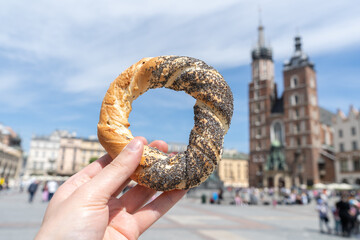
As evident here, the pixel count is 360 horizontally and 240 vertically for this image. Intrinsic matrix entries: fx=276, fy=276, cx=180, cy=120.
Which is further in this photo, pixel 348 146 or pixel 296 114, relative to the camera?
pixel 296 114

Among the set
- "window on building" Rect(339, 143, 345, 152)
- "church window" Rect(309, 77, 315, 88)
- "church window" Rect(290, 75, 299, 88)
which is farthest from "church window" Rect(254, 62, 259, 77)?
"window on building" Rect(339, 143, 345, 152)

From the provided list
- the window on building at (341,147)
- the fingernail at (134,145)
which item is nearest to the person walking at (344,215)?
the fingernail at (134,145)

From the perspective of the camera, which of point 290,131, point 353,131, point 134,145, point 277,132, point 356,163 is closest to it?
point 134,145

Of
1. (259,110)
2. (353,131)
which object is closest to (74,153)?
(259,110)

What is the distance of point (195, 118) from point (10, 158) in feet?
223

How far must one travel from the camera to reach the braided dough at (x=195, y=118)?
2516 mm

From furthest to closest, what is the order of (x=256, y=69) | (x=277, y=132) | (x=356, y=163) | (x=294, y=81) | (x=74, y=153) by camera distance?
(x=256, y=69), (x=74, y=153), (x=277, y=132), (x=294, y=81), (x=356, y=163)

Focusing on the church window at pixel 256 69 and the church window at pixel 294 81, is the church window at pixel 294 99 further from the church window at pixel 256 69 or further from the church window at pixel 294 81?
the church window at pixel 256 69

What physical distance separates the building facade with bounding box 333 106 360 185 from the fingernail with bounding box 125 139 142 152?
179 ft

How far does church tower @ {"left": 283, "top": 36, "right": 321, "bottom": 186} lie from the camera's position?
176 feet

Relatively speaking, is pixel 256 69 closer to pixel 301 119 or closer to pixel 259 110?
pixel 259 110

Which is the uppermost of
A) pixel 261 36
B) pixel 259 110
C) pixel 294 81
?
pixel 261 36

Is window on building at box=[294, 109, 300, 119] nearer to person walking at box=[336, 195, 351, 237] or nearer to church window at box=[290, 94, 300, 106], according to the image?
church window at box=[290, 94, 300, 106]

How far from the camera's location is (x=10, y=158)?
5931 cm
